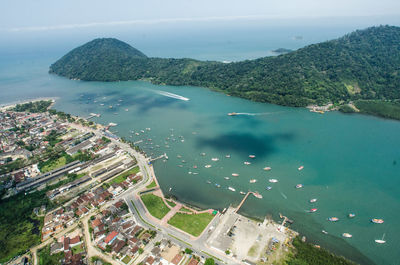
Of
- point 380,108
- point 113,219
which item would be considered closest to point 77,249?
point 113,219

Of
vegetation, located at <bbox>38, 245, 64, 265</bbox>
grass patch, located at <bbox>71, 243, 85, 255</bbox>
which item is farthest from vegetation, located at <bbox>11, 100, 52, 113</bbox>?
grass patch, located at <bbox>71, 243, 85, 255</bbox>

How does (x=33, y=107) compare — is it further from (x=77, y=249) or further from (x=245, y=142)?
(x=245, y=142)

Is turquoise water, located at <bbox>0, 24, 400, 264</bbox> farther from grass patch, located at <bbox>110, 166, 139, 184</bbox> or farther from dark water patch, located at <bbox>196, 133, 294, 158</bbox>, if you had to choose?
grass patch, located at <bbox>110, 166, 139, 184</bbox>

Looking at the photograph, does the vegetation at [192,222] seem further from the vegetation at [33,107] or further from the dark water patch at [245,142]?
the vegetation at [33,107]

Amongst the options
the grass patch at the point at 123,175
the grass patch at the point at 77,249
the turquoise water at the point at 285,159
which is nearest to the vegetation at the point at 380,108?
the turquoise water at the point at 285,159

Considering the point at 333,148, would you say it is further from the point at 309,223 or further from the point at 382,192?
the point at 309,223
